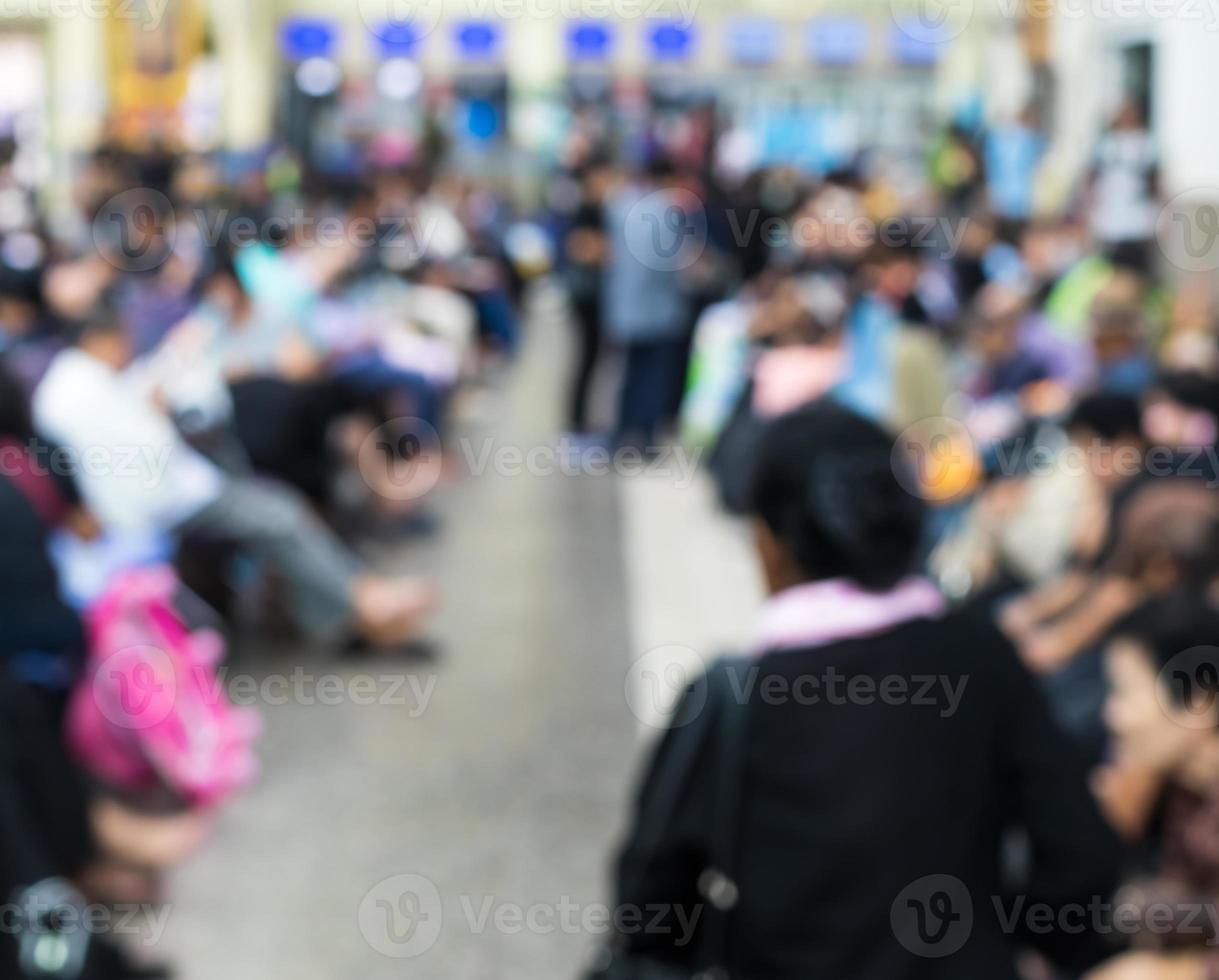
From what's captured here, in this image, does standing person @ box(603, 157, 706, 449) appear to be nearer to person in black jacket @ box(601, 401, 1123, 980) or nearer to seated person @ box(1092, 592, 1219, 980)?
seated person @ box(1092, 592, 1219, 980)

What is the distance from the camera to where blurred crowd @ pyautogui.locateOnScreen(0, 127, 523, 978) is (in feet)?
14.7

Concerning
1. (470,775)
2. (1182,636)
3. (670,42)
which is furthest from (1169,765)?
(670,42)

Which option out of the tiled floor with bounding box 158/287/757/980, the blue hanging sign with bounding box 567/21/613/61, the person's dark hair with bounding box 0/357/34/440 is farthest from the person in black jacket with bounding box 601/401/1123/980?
the blue hanging sign with bounding box 567/21/613/61

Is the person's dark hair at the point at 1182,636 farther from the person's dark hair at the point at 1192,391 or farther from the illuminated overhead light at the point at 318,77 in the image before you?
the illuminated overhead light at the point at 318,77

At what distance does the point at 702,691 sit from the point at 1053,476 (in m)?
3.49

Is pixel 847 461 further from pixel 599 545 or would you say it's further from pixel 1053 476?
pixel 599 545

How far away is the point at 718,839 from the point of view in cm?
227

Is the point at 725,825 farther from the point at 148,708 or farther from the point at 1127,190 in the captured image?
the point at 1127,190

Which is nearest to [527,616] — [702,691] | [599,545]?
[599,545]

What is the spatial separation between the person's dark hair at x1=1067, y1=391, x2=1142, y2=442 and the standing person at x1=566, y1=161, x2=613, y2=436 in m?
6.39

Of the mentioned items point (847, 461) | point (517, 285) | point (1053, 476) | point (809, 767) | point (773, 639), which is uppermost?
point (847, 461)

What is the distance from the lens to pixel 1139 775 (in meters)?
3.44

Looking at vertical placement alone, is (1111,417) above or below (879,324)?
above

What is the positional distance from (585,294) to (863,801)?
375 inches
